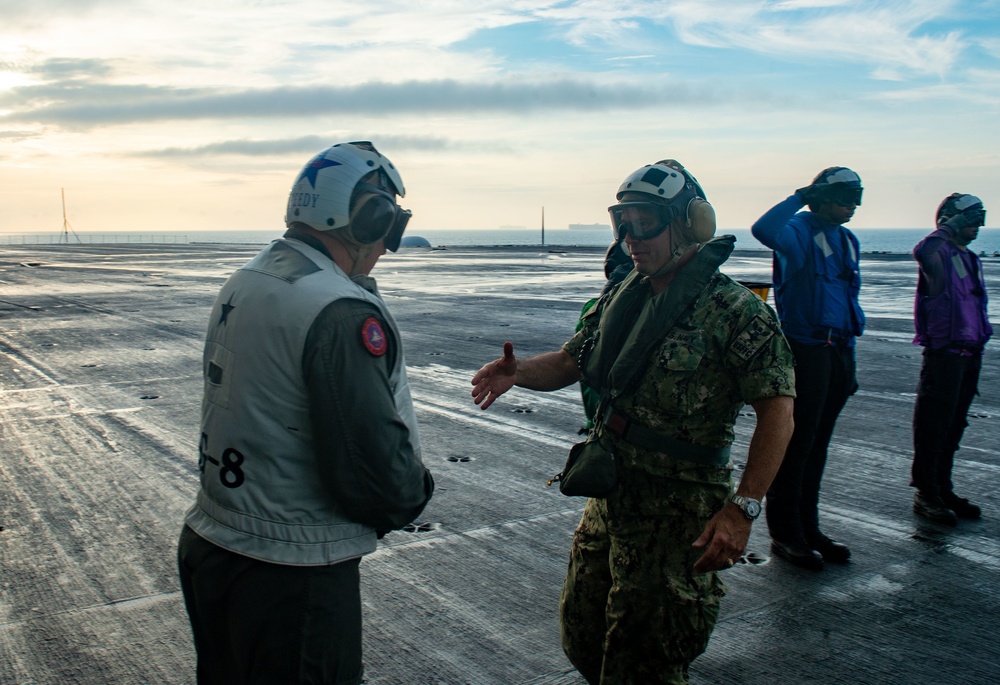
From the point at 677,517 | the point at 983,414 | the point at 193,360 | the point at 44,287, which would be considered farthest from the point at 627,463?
the point at 44,287

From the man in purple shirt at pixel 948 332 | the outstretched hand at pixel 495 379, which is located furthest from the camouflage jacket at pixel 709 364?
the man in purple shirt at pixel 948 332

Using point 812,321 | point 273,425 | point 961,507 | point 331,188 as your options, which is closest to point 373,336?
point 273,425

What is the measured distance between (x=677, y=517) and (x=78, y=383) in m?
8.22

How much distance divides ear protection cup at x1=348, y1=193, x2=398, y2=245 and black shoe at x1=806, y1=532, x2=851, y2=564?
11.1 feet

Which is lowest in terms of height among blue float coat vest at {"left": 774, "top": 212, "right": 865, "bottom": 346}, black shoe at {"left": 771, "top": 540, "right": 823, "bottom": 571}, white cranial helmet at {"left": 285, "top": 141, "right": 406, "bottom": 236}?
black shoe at {"left": 771, "top": 540, "right": 823, "bottom": 571}

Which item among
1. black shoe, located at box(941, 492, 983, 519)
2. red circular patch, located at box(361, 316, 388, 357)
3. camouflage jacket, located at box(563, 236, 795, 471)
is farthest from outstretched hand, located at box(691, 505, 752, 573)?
black shoe, located at box(941, 492, 983, 519)

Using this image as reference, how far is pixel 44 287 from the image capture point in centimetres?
2334

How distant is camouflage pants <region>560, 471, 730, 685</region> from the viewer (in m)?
2.79

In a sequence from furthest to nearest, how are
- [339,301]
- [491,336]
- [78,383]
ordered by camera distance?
[491,336] < [78,383] < [339,301]

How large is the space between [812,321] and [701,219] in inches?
78.0

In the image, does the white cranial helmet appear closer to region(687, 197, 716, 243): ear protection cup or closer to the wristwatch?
region(687, 197, 716, 243): ear protection cup

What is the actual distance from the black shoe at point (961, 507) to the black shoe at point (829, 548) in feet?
3.57

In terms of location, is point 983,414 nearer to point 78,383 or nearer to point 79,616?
point 79,616

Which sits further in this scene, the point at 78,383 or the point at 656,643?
the point at 78,383
